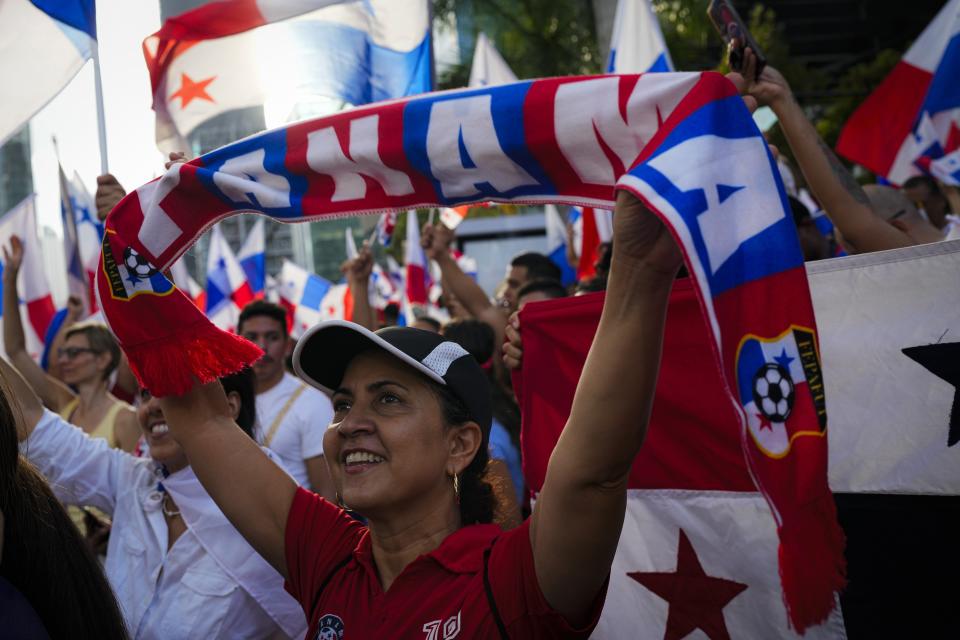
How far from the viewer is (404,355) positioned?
206 cm

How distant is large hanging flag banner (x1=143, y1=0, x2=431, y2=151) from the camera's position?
3.84 m

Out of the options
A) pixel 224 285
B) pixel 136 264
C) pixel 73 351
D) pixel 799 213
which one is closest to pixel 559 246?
pixel 224 285

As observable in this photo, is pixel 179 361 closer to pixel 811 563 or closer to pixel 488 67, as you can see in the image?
pixel 811 563

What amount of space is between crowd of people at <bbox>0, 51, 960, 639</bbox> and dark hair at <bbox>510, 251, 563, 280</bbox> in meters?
1.44

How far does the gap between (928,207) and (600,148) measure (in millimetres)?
5239

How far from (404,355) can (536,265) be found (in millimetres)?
3387

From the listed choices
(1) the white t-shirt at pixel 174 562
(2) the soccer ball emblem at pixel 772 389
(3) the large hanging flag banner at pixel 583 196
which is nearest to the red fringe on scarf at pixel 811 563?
(3) the large hanging flag banner at pixel 583 196

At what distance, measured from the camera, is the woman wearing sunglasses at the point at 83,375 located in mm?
4527

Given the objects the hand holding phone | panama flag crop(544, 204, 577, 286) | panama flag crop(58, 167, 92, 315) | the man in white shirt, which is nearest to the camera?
the hand holding phone

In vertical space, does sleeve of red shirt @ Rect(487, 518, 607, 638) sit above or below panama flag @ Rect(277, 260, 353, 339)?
below

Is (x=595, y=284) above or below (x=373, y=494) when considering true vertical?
above

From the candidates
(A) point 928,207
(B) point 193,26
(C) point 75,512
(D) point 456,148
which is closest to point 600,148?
(D) point 456,148

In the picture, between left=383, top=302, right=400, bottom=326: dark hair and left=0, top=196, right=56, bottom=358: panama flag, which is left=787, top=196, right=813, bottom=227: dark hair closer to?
left=383, top=302, right=400, bottom=326: dark hair

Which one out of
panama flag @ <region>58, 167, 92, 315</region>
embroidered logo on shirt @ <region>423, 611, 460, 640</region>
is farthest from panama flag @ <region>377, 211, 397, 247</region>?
embroidered logo on shirt @ <region>423, 611, 460, 640</region>
